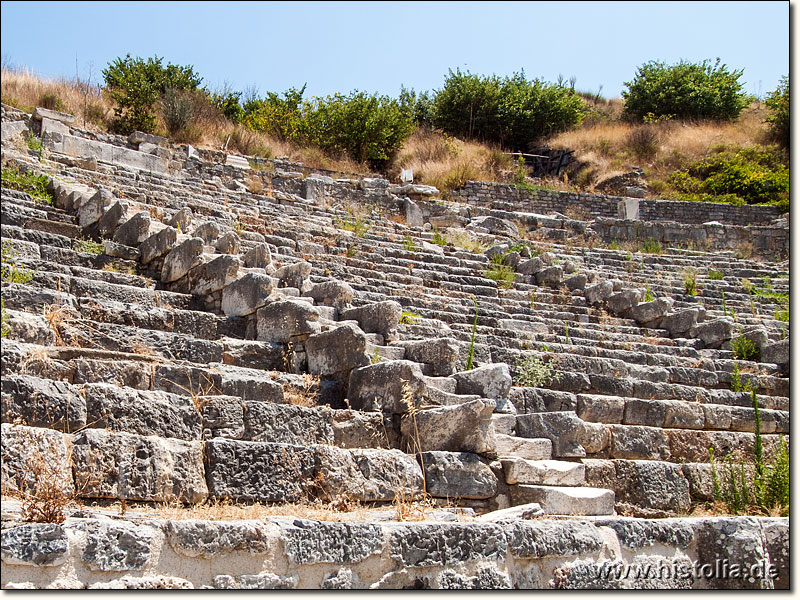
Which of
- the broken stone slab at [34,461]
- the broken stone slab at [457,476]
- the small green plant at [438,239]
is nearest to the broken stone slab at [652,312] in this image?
the small green plant at [438,239]

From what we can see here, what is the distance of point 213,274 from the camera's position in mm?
6918

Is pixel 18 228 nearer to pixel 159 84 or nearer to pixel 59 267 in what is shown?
pixel 59 267

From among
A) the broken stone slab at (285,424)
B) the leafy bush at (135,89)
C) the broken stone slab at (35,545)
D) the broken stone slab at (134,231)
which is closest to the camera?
the broken stone slab at (35,545)

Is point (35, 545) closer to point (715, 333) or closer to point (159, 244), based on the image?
point (159, 244)

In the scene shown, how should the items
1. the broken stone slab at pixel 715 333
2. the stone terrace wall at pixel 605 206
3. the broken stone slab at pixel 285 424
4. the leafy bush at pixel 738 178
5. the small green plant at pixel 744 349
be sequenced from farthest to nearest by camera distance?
the leafy bush at pixel 738 178
the stone terrace wall at pixel 605 206
the broken stone slab at pixel 715 333
the small green plant at pixel 744 349
the broken stone slab at pixel 285 424

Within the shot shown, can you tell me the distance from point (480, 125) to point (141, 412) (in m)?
21.8

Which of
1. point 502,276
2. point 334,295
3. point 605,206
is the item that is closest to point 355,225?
point 502,276

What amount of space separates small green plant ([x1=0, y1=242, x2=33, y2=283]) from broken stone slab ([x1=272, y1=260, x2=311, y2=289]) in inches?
97.5

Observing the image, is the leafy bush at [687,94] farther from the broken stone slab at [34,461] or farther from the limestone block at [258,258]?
the broken stone slab at [34,461]

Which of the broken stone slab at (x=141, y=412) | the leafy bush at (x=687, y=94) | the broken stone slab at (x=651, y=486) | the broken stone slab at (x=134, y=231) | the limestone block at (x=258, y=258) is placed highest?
the leafy bush at (x=687, y=94)

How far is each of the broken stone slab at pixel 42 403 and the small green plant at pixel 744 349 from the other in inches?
328

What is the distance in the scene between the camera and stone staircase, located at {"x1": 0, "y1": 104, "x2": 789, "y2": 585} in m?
4.33

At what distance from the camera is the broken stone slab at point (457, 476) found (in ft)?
16.6

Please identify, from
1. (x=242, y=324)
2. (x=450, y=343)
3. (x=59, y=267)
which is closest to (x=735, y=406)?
(x=450, y=343)
